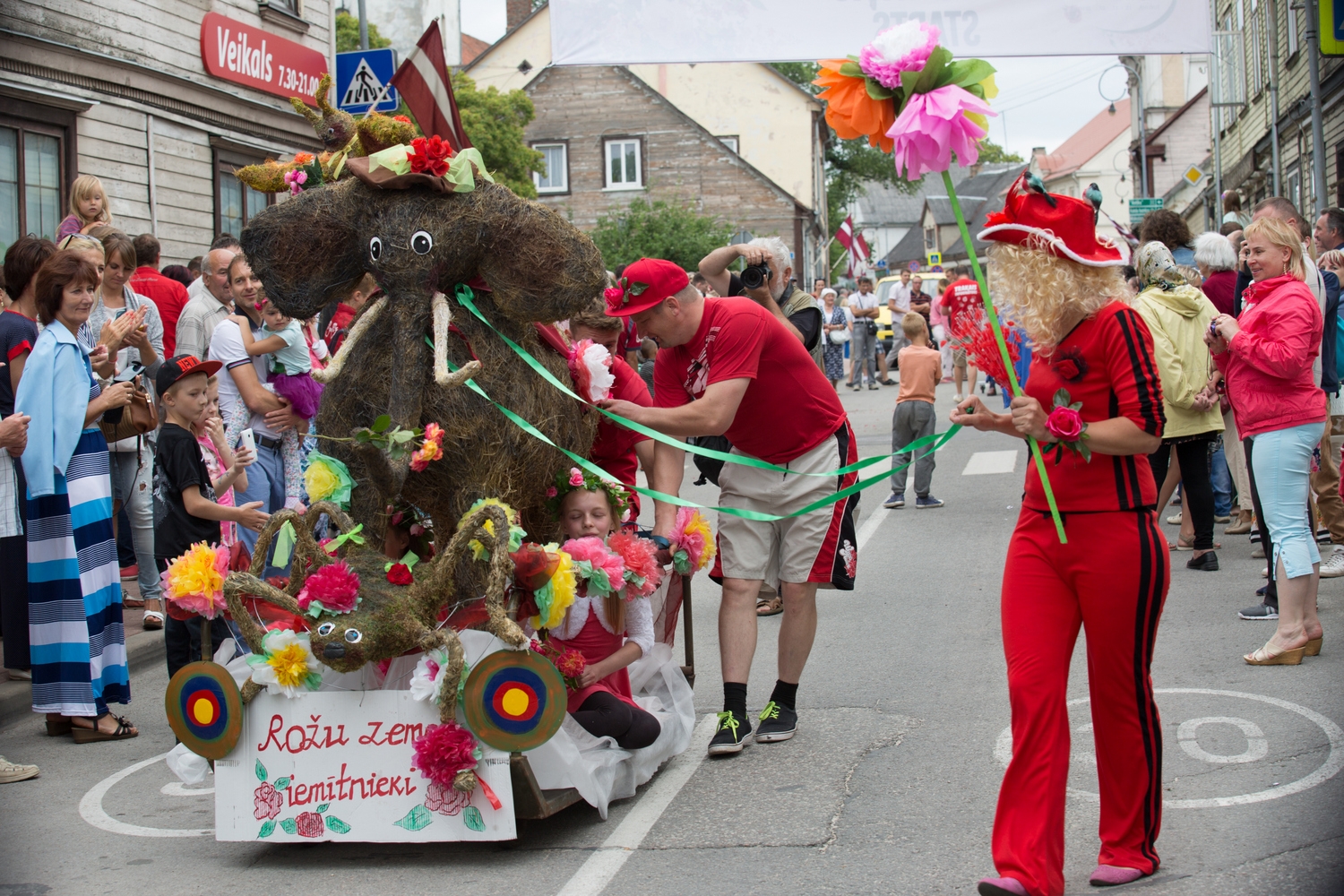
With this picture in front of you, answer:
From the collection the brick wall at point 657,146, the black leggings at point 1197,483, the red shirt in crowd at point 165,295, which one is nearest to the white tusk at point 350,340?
the red shirt in crowd at point 165,295

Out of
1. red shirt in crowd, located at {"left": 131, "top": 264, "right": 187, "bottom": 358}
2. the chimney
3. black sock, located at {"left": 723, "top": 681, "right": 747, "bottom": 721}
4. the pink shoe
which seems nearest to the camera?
the pink shoe

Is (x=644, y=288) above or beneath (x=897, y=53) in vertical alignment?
beneath

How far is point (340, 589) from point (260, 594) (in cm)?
25

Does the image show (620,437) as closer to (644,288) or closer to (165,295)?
(644,288)

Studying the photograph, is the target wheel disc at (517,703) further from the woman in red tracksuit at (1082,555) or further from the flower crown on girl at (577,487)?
the woman in red tracksuit at (1082,555)

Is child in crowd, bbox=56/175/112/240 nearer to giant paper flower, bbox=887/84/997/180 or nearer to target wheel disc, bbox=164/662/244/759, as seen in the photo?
target wheel disc, bbox=164/662/244/759

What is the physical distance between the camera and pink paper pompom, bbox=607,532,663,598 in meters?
4.41

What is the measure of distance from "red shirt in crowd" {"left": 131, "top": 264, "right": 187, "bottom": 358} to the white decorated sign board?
5.13 metres

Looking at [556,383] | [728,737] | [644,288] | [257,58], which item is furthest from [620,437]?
[257,58]

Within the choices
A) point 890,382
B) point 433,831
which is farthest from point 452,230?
point 890,382

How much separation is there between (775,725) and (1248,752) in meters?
1.71

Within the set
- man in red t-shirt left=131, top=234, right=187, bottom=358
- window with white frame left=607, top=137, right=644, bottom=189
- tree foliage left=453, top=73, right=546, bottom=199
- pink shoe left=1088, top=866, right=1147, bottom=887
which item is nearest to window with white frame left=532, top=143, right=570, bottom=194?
window with white frame left=607, top=137, right=644, bottom=189

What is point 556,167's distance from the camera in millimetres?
37969

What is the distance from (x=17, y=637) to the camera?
5.71 metres
